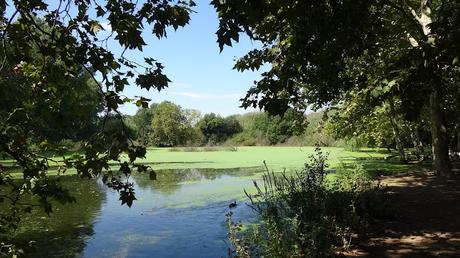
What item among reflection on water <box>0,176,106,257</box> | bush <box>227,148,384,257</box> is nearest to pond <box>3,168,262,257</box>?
reflection on water <box>0,176,106,257</box>

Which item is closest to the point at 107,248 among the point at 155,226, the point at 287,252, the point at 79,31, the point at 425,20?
the point at 155,226

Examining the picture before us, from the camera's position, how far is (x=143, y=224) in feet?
29.4

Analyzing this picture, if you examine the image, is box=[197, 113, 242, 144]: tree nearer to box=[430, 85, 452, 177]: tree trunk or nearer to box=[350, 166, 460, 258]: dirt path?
box=[430, 85, 452, 177]: tree trunk

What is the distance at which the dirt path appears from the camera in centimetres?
515

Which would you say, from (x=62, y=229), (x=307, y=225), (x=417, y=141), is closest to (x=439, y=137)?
(x=307, y=225)

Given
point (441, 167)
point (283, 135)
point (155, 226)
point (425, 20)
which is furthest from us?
point (283, 135)

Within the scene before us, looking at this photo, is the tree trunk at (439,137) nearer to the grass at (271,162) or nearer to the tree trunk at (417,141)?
the grass at (271,162)

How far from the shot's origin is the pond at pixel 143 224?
7.08m

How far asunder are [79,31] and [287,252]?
2.95m

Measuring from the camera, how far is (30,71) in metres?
3.34

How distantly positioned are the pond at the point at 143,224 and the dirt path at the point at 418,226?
2050 millimetres

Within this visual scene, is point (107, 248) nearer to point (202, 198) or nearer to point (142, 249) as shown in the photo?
point (142, 249)

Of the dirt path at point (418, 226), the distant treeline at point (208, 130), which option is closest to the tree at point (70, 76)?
the dirt path at point (418, 226)

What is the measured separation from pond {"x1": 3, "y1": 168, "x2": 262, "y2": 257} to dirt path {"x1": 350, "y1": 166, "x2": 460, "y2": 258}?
6.73ft
